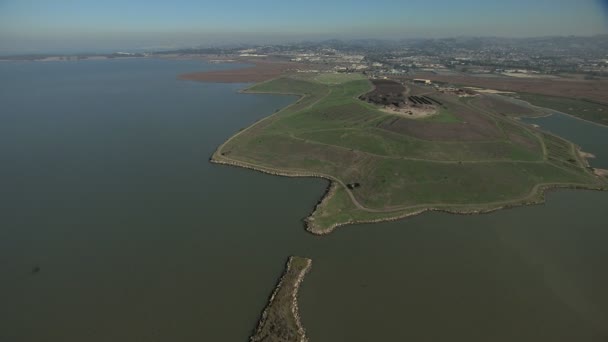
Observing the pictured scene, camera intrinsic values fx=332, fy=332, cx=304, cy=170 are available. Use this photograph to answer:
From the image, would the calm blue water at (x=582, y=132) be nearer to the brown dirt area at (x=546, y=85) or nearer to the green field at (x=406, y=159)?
the green field at (x=406, y=159)

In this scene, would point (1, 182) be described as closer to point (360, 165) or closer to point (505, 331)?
point (360, 165)

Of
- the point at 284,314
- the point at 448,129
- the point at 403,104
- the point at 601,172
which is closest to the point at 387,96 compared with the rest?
the point at 403,104

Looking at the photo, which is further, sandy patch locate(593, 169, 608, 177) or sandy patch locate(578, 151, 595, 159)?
sandy patch locate(578, 151, 595, 159)

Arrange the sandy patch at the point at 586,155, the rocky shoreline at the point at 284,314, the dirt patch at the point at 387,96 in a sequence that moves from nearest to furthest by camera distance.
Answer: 1. the rocky shoreline at the point at 284,314
2. the sandy patch at the point at 586,155
3. the dirt patch at the point at 387,96

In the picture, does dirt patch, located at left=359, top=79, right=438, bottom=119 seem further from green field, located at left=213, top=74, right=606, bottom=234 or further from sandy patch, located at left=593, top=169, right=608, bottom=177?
sandy patch, located at left=593, top=169, right=608, bottom=177

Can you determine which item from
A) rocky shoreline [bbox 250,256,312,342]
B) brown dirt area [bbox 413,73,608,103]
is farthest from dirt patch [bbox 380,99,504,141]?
brown dirt area [bbox 413,73,608,103]

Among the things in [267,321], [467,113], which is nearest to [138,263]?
[267,321]

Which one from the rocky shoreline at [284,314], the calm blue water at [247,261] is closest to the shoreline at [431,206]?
the calm blue water at [247,261]
